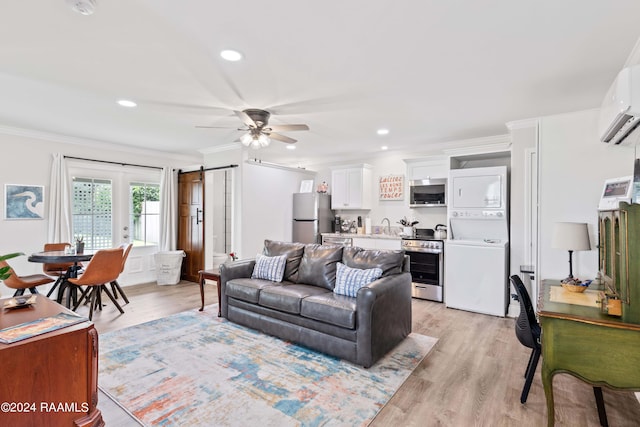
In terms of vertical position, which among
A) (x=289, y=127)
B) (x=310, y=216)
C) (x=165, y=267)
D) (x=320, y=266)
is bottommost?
(x=165, y=267)

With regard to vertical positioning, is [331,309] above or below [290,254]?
below

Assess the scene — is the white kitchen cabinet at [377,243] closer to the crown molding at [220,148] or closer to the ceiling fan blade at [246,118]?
the crown molding at [220,148]

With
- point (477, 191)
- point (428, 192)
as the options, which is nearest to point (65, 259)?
point (428, 192)

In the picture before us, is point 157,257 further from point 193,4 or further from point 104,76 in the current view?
point 193,4

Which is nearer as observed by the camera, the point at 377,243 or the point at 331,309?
the point at 331,309

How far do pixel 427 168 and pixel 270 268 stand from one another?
10.3ft

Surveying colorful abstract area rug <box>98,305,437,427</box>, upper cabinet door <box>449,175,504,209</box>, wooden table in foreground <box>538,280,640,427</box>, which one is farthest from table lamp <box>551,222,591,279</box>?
colorful abstract area rug <box>98,305,437,427</box>

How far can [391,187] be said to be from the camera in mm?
6039

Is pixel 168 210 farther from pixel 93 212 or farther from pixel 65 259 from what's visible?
pixel 65 259

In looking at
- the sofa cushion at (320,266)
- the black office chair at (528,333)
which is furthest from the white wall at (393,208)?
the black office chair at (528,333)

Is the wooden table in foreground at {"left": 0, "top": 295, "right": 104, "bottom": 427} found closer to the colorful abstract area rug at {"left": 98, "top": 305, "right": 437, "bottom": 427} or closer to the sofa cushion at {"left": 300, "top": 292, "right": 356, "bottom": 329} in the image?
the colorful abstract area rug at {"left": 98, "top": 305, "right": 437, "bottom": 427}

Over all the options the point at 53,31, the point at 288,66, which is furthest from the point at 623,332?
the point at 53,31

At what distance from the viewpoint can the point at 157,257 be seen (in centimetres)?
587

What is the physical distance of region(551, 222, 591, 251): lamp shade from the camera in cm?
293
